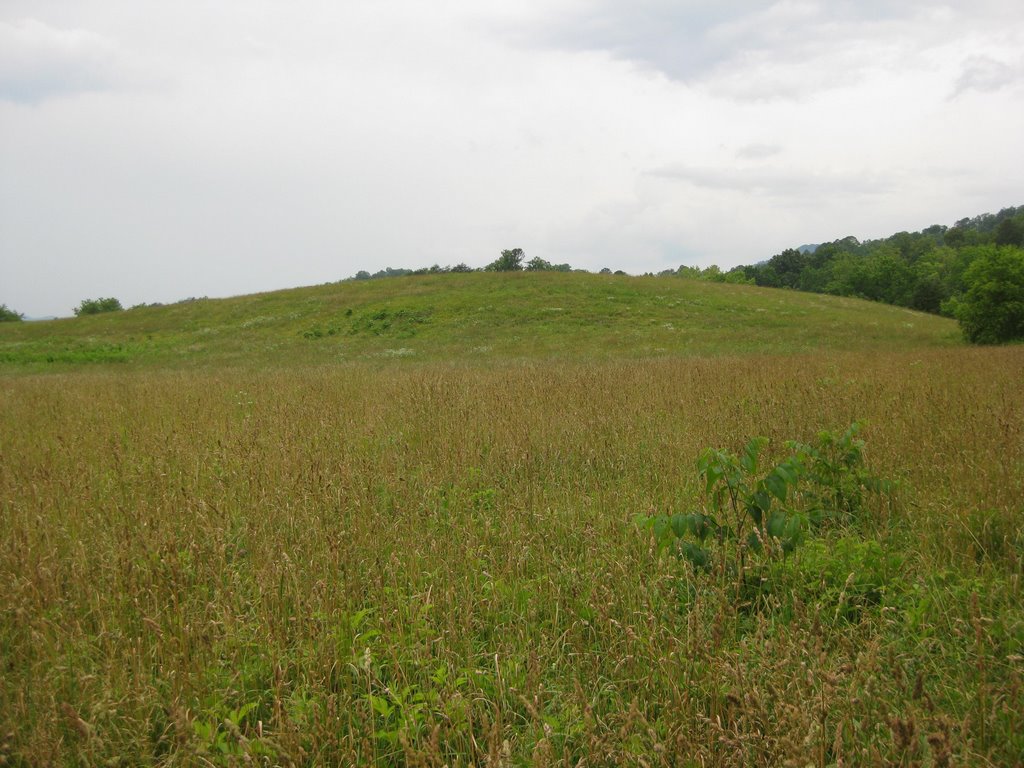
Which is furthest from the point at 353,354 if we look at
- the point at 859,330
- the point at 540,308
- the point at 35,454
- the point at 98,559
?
the point at 859,330

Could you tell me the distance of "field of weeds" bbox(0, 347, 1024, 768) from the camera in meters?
2.17

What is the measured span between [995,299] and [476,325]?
66.7ft

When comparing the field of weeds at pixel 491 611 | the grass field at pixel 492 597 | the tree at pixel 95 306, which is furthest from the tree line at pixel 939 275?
the tree at pixel 95 306

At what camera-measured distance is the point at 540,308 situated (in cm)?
3058

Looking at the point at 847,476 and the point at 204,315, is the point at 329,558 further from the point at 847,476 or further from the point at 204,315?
the point at 204,315

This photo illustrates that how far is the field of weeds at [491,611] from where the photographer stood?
2170 millimetres

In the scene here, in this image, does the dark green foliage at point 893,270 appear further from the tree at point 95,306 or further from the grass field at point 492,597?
the tree at point 95,306

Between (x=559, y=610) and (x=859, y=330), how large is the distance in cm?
2707

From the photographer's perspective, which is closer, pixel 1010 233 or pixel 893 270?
pixel 893 270

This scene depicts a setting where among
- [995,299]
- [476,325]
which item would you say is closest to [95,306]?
[476,325]

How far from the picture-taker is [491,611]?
3.10 metres

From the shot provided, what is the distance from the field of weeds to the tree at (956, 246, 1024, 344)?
18.8 meters

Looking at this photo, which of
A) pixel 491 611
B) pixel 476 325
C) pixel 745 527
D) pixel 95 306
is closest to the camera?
pixel 491 611

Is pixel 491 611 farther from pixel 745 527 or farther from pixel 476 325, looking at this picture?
pixel 476 325
